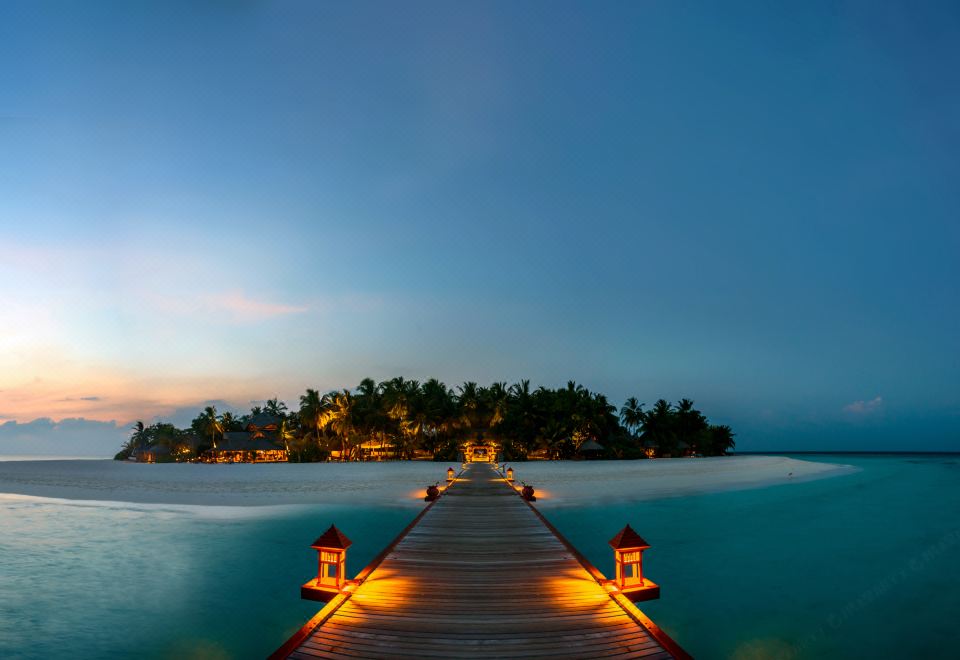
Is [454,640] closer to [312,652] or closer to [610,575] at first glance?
[312,652]

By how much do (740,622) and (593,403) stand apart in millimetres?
62703

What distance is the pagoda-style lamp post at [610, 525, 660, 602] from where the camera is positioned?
798 centimetres

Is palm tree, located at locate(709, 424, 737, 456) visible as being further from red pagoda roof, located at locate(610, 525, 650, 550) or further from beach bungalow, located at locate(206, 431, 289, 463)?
red pagoda roof, located at locate(610, 525, 650, 550)

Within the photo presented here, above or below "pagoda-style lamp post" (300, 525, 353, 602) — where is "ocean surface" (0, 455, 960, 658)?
below

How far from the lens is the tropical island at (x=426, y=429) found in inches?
2781

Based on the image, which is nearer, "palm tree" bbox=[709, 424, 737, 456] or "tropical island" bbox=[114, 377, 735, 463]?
"tropical island" bbox=[114, 377, 735, 463]

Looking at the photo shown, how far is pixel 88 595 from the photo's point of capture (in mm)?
13367

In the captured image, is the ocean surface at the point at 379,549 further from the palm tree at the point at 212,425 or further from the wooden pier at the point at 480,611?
the palm tree at the point at 212,425

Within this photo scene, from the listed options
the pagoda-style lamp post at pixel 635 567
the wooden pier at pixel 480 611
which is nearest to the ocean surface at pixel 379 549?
the wooden pier at pixel 480 611

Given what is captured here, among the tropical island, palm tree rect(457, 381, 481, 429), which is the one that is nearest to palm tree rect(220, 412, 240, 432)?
the tropical island

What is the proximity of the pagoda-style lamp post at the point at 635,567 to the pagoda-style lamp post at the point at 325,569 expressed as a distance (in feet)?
13.4

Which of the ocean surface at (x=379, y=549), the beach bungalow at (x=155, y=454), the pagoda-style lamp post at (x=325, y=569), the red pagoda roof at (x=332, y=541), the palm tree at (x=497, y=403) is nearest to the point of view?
the pagoda-style lamp post at (x=325, y=569)

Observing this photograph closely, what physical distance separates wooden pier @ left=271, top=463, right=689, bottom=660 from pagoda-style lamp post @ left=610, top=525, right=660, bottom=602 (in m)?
0.26

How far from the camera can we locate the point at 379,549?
17734mm
